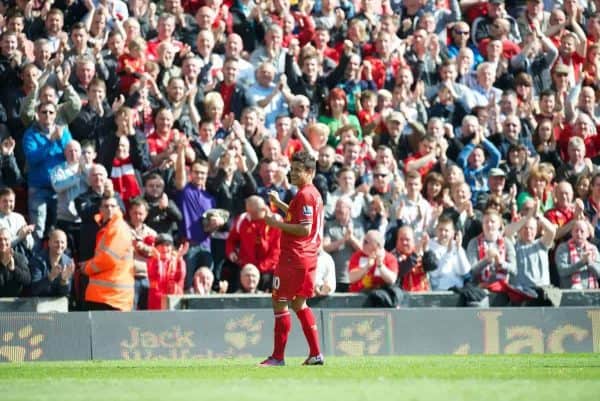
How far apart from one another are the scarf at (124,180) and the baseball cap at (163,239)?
39.4 inches

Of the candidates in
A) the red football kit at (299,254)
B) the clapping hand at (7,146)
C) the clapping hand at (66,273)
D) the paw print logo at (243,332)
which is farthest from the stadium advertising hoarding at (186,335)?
the red football kit at (299,254)

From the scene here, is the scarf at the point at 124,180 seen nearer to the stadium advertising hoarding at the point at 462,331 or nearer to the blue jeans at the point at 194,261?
the blue jeans at the point at 194,261

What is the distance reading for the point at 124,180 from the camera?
17375 millimetres

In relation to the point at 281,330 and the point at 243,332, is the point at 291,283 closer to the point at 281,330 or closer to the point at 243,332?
the point at 281,330

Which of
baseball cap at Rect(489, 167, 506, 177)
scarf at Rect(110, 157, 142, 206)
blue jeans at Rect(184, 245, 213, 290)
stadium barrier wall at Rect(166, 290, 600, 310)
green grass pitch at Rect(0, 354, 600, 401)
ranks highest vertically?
baseball cap at Rect(489, 167, 506, 177)

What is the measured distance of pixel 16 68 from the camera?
18.0m

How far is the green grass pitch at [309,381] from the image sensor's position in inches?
384

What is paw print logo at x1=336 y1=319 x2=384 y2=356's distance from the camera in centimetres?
1659

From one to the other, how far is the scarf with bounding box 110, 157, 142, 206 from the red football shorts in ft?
16.9

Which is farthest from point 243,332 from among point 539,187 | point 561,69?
point 561,69

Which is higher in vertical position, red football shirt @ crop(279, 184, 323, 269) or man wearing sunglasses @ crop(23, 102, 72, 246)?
man wearing sunglasses @ crop(23, 102, 72, 246)

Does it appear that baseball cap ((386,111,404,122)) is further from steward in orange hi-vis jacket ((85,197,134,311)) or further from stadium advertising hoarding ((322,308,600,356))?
steward in orange hi-vis jacket ((85,197,134,311))

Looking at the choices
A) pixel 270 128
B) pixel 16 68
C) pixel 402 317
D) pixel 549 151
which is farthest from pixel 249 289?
pixel 549 151

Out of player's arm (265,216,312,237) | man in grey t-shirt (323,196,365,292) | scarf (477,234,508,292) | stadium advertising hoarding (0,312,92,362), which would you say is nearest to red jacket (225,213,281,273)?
man in grey t-shirt (323,196,365,292)
